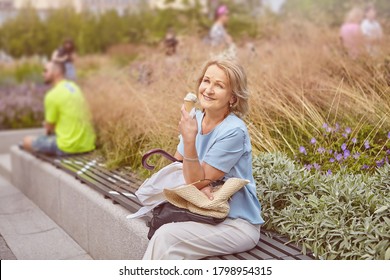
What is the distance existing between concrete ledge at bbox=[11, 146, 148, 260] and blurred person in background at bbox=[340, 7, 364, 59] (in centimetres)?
315

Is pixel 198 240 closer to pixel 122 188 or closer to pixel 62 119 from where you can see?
pixel 122 188

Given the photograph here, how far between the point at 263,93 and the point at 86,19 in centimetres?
1195

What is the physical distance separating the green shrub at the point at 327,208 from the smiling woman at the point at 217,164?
285mm

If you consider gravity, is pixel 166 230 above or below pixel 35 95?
above

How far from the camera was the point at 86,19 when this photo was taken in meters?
16.0

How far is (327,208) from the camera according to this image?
3.26m

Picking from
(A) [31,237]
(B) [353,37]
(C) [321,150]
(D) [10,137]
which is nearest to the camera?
(C) [321,150]

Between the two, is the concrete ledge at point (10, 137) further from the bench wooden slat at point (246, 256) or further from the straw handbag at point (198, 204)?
the bench wooden slat at point (246, 256)

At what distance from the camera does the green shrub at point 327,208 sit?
295cm

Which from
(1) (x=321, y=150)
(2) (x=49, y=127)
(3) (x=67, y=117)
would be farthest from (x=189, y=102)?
(2) (x=49, y=127)

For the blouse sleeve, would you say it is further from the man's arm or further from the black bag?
the man's arm

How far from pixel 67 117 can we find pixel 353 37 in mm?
4023
